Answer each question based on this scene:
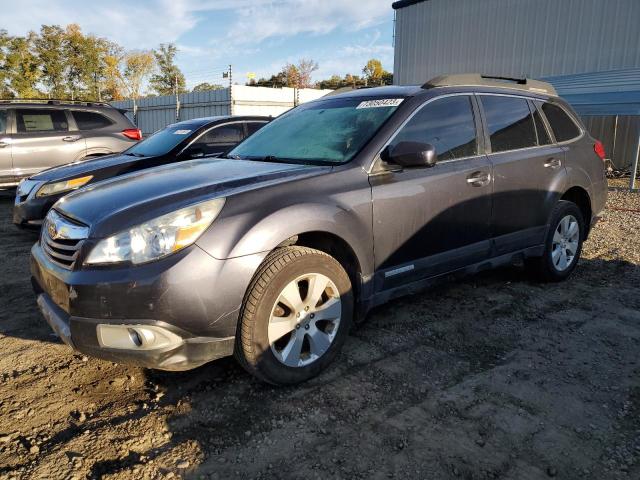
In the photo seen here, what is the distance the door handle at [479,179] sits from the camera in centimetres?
366

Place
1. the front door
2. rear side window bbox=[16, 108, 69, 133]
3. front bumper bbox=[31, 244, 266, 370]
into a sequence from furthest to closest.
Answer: rear side window bbox=[16, 108, 69, 133] → the front door → front bumper bbox=[31, 244, 266, 370]

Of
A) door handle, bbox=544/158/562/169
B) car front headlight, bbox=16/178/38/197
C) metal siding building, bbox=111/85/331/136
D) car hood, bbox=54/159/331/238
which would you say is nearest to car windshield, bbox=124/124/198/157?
car front headlight, bbox=16/178/38/197

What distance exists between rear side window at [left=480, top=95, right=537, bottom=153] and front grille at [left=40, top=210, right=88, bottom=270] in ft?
9.82

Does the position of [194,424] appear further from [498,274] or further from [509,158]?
[498,274]

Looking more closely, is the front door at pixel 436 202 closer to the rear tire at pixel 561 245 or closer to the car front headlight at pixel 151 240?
the rear tire at pixel 561 245

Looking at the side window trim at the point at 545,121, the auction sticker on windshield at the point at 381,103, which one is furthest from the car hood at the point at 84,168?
the side window trim at the point at 545,121

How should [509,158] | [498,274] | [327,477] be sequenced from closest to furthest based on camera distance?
[327,477] → [509,158] → [498,274]

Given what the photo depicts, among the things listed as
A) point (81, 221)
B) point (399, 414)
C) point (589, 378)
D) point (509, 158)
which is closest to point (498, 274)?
point (509, 158)

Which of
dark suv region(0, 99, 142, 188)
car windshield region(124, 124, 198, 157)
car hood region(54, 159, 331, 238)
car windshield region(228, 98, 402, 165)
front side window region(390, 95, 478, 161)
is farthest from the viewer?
dark suv region(0, 99, 142, 188)

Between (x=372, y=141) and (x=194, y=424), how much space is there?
77.6 inches

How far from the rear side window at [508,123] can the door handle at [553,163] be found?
19cm

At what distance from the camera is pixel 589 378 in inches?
116

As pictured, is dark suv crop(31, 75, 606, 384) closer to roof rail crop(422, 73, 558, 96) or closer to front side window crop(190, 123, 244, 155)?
roof rail crop(422, 73, 558, 96)

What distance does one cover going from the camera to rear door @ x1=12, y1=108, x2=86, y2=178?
8.59 m
